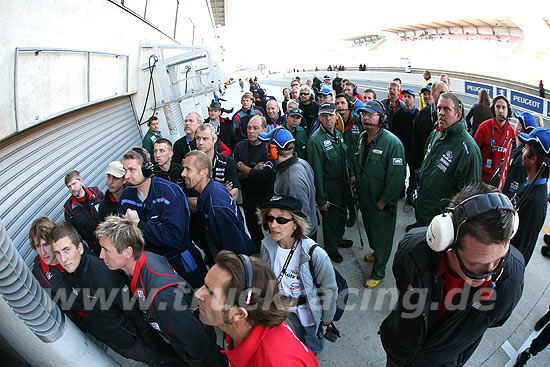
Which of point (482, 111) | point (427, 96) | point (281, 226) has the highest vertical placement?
point (427, 96)

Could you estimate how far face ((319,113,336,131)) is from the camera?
387cm

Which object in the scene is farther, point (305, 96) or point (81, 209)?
point (305, 96)

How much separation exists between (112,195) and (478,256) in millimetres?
3380

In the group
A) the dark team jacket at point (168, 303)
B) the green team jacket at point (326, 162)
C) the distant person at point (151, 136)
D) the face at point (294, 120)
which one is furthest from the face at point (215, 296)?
the distant person at point (151, 136)

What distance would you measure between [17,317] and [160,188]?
141 cm

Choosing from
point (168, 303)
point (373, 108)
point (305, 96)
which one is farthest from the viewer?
point (305, 96)

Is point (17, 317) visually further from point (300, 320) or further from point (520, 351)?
point (520, 351)

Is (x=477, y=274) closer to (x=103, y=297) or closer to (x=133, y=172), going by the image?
(x=103, y=297)

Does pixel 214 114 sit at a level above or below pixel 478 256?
above

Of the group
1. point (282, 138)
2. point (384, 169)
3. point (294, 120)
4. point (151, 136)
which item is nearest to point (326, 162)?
point (384, 169)

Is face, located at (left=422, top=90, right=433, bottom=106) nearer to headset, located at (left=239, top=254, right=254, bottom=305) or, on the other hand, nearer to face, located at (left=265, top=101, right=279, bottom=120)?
face, located at (left=265, top=101, right=279, bottom=120)

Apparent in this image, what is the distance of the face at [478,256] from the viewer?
1.43 m

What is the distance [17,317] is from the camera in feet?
6.87

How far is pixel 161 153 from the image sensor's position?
3.87 m
